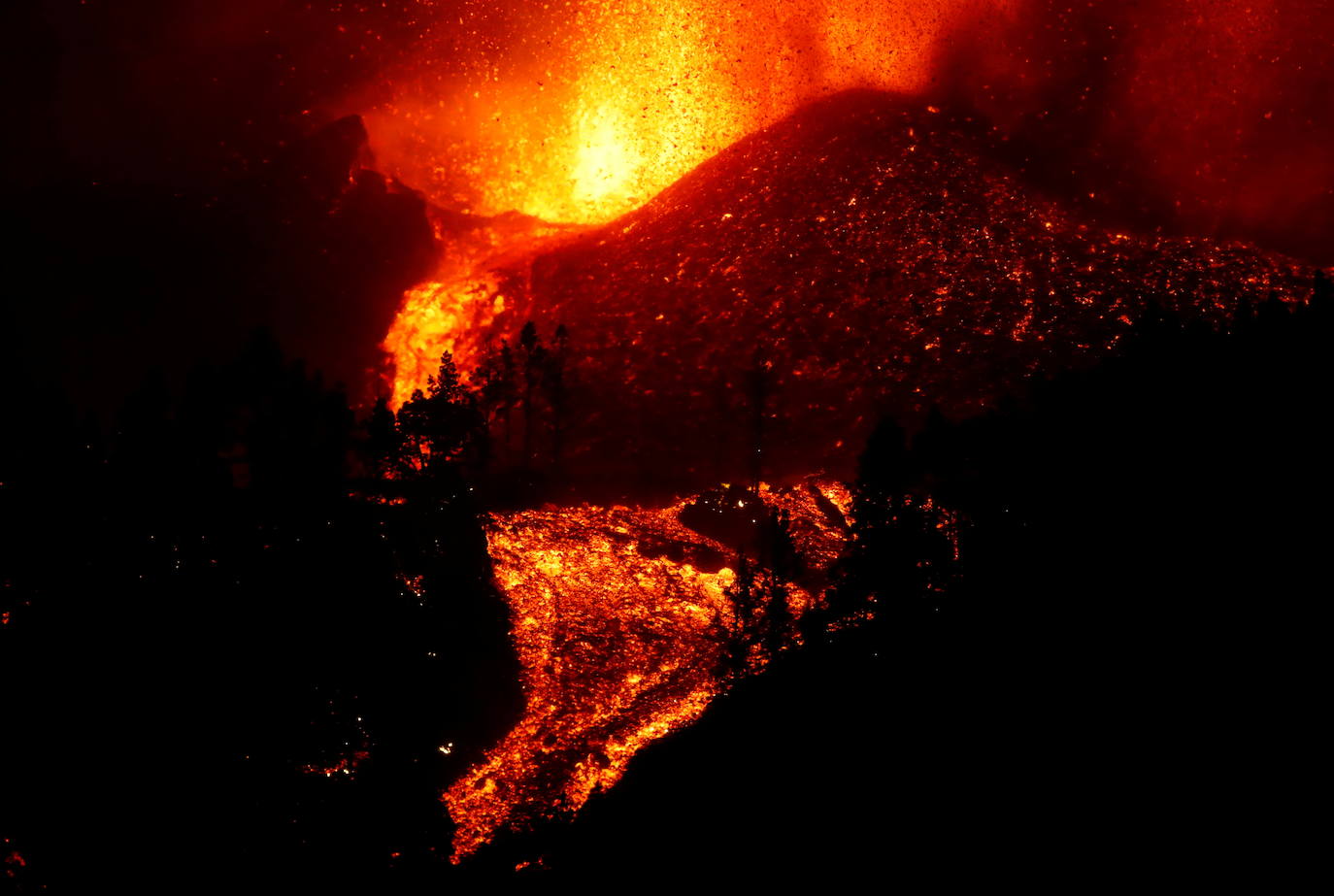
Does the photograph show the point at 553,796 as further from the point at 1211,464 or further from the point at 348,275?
the point at 348,275

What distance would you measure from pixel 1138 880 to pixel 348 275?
3479 inches

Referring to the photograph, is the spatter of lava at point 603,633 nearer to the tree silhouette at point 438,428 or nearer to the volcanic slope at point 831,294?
the tree silhouette at point 438,428

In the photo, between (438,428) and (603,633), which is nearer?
(603,633)

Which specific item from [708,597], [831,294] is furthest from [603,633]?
[831,294]

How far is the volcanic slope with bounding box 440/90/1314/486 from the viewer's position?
6334 cm

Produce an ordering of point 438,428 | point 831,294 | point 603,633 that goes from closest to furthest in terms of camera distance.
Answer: point 603,633
point 438,428
point 831,294

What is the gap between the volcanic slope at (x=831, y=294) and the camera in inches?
2494

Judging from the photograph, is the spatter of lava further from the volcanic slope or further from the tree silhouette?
the volcanic slope

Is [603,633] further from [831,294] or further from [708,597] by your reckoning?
[831,294]

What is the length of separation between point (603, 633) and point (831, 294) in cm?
4005

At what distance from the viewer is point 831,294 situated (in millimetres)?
73812

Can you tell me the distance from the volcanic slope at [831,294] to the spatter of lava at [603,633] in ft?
26.0

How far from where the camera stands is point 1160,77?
93.9 metres

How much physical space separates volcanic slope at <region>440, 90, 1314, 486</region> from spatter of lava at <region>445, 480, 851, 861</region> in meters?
7.91
